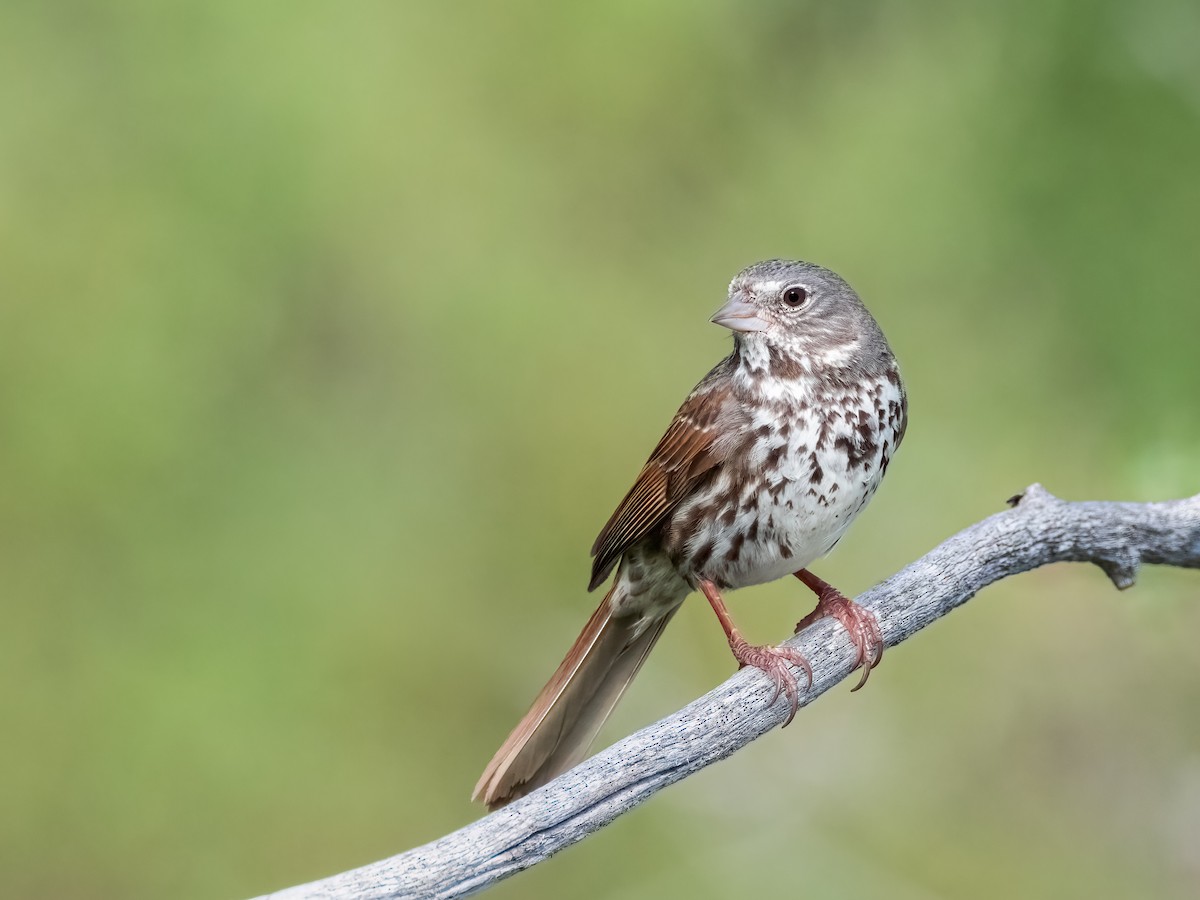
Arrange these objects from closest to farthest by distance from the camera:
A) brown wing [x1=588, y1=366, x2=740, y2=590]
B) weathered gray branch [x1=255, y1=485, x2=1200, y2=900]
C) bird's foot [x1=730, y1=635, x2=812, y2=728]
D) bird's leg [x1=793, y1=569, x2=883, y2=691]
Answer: weathered gray branch [x1=255, y1=485, x2=1200, y2=900] < bird's foot [x1=730, y1=635, x2=812, y2=728] < bird's leg [x1=793, y1=569, x2=883, y2=691] < brown wing [x1=588, y1=366, x2=740, y2=590]

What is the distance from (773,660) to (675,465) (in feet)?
2.15

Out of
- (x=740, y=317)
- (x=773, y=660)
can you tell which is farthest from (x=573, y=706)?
(x=740, y=317)

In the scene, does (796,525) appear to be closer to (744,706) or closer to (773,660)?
(773,660)

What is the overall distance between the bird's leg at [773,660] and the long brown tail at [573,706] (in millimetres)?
393

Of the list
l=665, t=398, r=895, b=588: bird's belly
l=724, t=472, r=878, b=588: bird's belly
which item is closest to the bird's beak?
l=665, t=398, r=895, b=588: bird's belly

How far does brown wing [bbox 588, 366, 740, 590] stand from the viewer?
3.74 meters

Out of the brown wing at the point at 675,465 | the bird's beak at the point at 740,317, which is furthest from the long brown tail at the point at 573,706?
the bird's beak at the point at 740,317

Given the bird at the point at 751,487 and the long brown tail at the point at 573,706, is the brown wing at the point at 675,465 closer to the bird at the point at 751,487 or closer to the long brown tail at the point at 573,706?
the bird at the point at 751,487

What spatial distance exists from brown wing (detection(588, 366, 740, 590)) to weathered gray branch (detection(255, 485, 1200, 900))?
0.53 m

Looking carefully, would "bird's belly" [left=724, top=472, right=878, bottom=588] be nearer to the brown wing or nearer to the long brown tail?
the brown wing

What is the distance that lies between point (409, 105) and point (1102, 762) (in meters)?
3.89

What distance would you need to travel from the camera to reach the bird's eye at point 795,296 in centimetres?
385

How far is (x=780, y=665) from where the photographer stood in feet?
11.3

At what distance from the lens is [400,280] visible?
5.98 metres
